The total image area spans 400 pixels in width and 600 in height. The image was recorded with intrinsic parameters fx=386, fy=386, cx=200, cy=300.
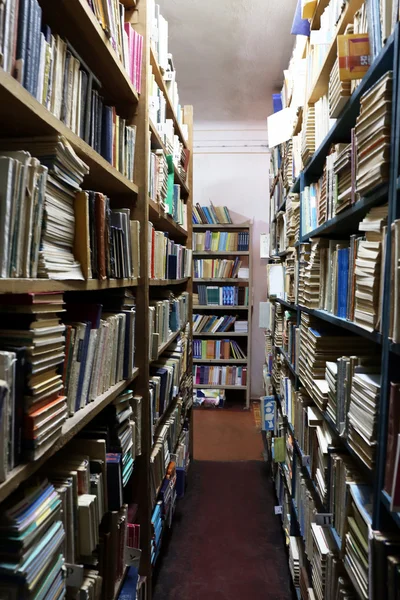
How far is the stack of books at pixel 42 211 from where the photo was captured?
27.2 inches

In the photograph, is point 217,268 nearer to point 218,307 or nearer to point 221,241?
point 221,241

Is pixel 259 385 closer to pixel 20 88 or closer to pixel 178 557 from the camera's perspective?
pixel 178 557

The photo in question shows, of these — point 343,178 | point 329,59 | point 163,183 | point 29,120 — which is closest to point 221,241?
point 163,183

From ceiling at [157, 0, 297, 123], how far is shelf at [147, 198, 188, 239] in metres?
1.46

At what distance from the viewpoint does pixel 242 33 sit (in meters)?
2.84

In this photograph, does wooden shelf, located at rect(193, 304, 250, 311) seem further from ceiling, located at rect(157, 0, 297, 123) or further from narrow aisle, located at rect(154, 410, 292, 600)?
ceiling, located at rect(157, 0, 297, 123)

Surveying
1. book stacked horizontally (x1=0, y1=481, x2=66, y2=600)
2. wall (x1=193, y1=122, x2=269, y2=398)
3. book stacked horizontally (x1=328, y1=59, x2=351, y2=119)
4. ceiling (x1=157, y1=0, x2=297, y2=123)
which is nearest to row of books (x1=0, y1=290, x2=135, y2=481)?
book stacked horizontally (x1=0, y1=481, x2=66, y2=600)

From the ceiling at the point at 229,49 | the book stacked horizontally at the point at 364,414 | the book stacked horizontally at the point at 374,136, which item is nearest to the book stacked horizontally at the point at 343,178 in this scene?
the book stacked horizontally at the point at 374,136

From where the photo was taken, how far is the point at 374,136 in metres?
0.86

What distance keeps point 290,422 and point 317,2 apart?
194 centimetres

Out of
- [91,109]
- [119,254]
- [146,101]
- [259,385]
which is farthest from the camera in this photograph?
[259,385]

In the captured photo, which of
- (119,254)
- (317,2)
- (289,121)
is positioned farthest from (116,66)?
(289,121)

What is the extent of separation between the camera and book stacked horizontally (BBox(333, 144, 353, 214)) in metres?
1.12

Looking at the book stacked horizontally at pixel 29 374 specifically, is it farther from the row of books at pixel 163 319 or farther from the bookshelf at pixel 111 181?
the row of books at pixel 163 319
